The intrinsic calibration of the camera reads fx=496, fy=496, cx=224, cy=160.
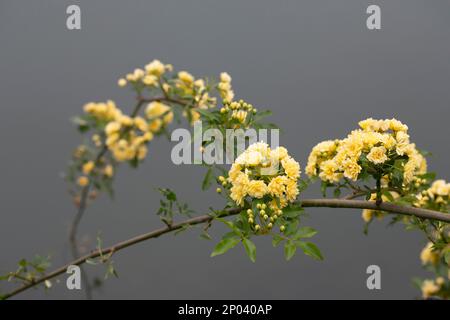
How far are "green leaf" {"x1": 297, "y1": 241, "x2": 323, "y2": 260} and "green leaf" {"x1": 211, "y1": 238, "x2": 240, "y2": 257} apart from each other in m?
0.13

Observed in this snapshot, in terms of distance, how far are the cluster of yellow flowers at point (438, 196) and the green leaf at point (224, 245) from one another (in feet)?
2.23

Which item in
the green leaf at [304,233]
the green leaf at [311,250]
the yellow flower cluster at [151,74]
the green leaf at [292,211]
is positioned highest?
the yellow flower cluster at [151,74]

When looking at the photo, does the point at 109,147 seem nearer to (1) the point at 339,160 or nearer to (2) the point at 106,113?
(2) the point at 106,113

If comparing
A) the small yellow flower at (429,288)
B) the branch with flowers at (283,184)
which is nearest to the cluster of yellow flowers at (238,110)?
the branch with flowers at (283,184)

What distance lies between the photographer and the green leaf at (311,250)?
985 millimetres

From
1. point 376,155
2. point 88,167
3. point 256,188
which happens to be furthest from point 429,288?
point 88,167

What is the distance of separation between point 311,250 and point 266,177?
188 mm

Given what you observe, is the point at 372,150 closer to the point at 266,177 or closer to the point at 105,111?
the point at 266,177

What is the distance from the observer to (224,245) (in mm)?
976

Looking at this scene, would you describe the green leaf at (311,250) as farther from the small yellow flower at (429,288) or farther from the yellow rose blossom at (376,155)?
the small yellow flower at (429,288)

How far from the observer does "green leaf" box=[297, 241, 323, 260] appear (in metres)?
0.99

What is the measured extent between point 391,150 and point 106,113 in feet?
3.76

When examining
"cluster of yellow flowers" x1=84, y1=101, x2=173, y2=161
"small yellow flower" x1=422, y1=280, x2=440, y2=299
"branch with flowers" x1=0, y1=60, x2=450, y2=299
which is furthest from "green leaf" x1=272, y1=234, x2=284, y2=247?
"small yellow flower" x1=422, y1=280, x2=440, y2=299

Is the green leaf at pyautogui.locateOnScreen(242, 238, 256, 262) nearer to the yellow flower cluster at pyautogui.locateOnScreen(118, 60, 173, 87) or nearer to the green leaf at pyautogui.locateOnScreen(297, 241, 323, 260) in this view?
the green leaf at pyautogui.locateOnScreen(297, 241, 323, 260)
